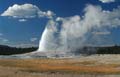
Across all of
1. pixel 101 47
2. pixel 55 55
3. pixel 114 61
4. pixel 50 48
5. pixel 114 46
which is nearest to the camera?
pixel 114 61

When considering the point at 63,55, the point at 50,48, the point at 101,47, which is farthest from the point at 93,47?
the point at 63,55

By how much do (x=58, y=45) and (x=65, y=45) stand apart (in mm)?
3210

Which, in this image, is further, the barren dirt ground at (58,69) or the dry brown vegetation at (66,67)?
the dry brown vegetation at (66,67)

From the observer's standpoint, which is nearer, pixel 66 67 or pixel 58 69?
pixel 58 69

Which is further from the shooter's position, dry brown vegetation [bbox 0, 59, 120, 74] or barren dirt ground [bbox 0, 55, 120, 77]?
dry brown vegetation [bbox 0, 59, 120, 74]

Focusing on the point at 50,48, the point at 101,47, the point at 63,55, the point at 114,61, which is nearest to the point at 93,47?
the point at 101,47

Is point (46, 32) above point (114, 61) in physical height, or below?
above

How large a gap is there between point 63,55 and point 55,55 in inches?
106

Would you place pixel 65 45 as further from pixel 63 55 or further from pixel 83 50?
pixel 63 55

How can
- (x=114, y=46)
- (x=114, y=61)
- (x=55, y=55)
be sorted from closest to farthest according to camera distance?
(x=114, y=61), (x=55, y=55), (x=114, y=46)

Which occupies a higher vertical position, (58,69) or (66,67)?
(58,69)

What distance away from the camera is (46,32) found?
17150 centimetres

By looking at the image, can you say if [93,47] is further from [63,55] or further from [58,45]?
[63,55]

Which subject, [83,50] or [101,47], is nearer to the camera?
[83,50]
